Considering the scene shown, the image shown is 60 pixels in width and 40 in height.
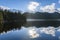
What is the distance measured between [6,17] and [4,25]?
87 mm

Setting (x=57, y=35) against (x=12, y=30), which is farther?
(x=12, y=30)

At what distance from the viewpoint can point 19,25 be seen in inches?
64.7

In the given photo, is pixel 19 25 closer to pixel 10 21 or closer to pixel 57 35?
pixel 10 21

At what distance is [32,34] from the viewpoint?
5.17ft

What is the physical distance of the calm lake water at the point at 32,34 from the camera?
156 centimetres

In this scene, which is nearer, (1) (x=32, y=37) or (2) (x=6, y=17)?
(1) (x=32, y=37)

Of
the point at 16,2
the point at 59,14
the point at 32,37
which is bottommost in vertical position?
the point at 32,37

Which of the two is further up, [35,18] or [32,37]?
[35,18]

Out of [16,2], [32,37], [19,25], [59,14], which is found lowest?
[32,37]

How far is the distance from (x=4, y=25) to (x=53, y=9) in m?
0.51

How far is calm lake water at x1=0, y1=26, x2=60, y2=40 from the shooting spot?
5.11ft

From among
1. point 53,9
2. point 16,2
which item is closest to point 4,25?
point 16,2

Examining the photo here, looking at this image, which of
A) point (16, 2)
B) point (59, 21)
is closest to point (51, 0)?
point (59, 21)

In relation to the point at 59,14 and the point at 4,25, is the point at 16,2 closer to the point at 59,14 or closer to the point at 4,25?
the point at 4,25
